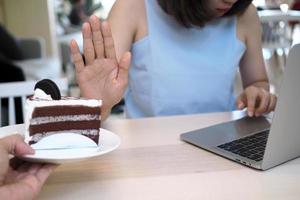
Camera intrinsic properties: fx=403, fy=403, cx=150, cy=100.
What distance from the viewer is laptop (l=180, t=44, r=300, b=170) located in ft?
2.11

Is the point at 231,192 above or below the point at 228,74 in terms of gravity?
below

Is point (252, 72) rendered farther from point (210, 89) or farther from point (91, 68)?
point (91, 68)

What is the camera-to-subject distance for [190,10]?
1.13m

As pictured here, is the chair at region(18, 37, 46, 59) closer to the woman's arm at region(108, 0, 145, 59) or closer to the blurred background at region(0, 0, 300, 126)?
the blurred background at region(0, 0, 300, 126)

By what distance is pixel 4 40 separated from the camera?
377 centimetres

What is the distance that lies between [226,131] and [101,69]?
0.32m

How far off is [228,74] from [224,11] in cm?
20

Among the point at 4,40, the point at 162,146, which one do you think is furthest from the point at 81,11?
the point at 162,146

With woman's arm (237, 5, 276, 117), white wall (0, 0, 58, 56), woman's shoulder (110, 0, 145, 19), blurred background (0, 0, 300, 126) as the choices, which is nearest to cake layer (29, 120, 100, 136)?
woman's shoulder (110, 0, 145, 19)

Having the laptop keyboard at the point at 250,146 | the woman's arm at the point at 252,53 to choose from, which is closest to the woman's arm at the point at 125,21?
the woman's arm at the point at 252,53

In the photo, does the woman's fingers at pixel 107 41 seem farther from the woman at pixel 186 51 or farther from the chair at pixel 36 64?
the chair at pixel 36 64

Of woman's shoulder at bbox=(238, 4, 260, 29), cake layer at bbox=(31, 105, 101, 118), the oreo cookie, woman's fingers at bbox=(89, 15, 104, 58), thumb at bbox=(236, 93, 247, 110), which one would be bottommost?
thumb at bbox=(236, 93, 247, 110)

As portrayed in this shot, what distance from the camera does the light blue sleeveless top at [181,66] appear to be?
122 centimetres

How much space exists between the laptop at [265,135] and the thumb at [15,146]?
385 mm
